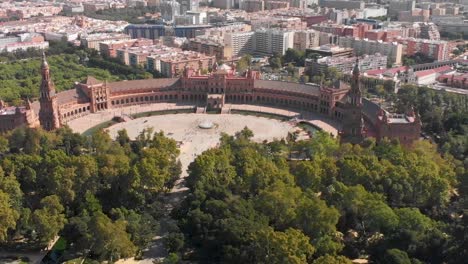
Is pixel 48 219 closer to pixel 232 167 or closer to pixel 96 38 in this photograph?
pixel 232 167

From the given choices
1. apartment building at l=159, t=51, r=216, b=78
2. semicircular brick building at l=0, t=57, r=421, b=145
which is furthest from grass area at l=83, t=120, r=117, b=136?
apartment building at l=159, t=51, r=216, b=78

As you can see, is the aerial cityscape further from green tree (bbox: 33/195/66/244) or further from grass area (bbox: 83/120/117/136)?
grass area (bbox: 83/120/117/136)

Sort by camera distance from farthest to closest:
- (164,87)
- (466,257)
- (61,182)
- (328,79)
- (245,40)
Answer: (245,40) < (328,79) < (164,87) < (61,182) < (466,257)

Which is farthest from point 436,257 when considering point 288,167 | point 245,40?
point 245,40

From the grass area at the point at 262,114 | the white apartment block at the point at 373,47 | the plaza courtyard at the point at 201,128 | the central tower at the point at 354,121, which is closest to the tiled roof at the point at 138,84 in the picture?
the plaza courtyard at the point at 201,128

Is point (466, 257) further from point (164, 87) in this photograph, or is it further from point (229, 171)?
point (164, 87)

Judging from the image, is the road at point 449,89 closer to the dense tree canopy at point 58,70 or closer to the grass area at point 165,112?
the grass area at point 165,112
